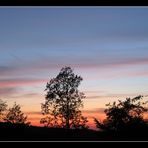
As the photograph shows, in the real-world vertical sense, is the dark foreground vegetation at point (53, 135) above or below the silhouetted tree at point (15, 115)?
below

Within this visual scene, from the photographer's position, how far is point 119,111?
458 inches

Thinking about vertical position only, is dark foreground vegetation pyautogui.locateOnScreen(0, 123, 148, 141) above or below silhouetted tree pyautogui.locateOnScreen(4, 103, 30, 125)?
below

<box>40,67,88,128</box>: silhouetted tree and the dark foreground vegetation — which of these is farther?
<box>40,67,88,128</box>: silhouetted tree

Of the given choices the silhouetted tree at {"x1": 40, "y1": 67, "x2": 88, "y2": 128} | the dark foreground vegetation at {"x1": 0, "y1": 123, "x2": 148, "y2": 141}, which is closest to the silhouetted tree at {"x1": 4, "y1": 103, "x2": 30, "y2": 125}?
the silhouetted tree at {"x1": 40, "y1": 67, "x2": 88, "y2": 128}

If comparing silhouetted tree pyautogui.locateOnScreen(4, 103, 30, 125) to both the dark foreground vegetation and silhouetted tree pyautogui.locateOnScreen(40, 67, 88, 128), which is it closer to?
silhouetted tree pyautogui.locateOnScreen(40, 67, 88, 128)

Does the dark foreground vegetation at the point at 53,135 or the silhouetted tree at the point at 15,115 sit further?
the silhouetted tree at the point at 15,115

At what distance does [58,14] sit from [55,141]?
456cm

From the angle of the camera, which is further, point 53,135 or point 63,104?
point 63,104

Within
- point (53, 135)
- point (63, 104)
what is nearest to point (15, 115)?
point (63, 104)

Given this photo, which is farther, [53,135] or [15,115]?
[15,115]

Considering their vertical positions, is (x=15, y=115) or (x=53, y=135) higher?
(x=15, y=115)

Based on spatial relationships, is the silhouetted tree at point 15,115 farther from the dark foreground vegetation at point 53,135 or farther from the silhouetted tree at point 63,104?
the dark foreground vegetation at point 53,135

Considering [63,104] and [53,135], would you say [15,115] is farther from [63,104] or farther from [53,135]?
[53,135]

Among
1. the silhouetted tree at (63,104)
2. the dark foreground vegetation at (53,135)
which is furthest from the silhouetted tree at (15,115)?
the dark foreground vegetation at (53,135)
